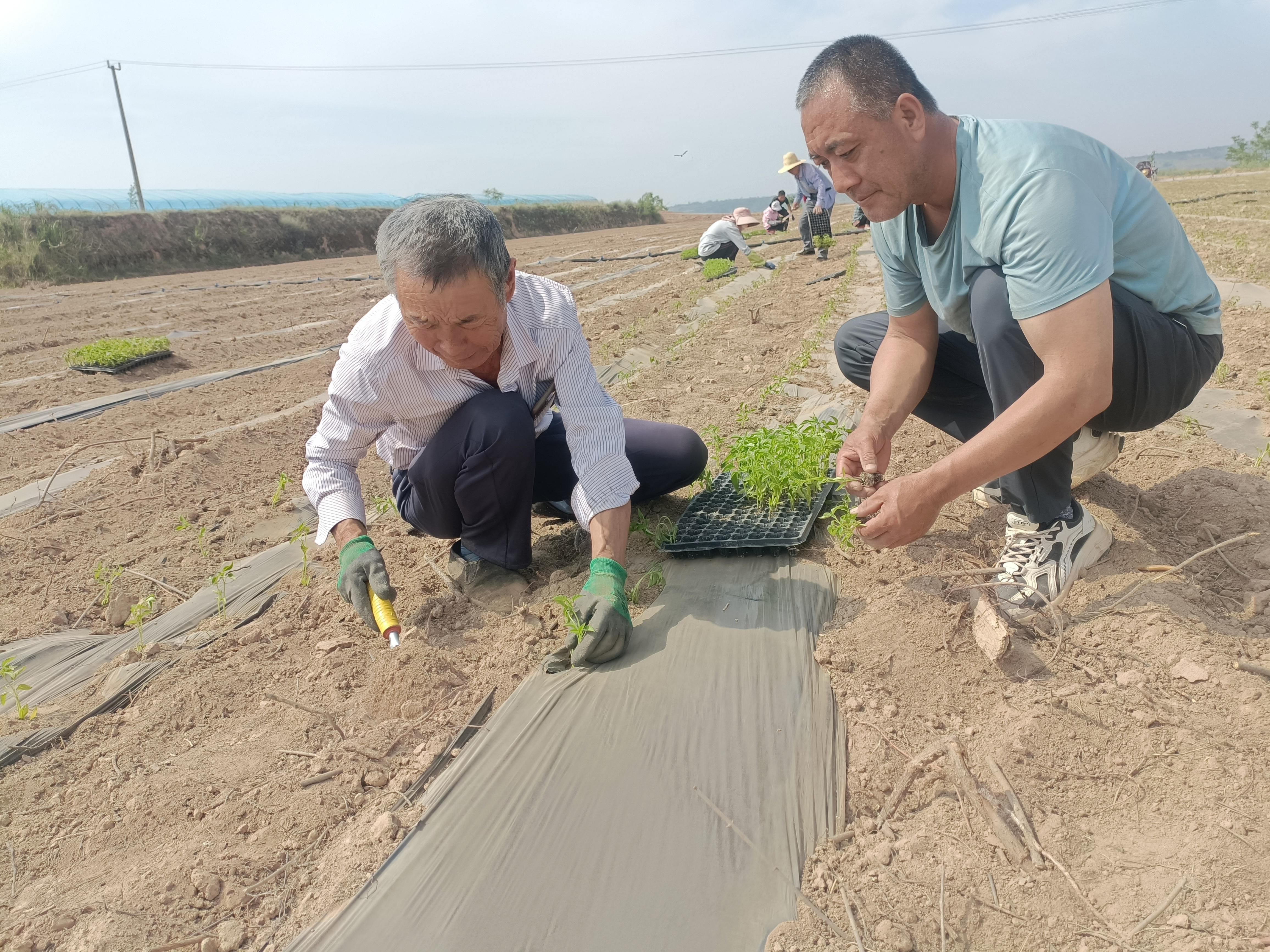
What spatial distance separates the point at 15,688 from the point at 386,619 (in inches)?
40.3

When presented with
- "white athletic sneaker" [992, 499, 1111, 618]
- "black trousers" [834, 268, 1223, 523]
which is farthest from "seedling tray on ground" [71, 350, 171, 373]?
"white athletic sneaker" [992, 499, 1111, 618]

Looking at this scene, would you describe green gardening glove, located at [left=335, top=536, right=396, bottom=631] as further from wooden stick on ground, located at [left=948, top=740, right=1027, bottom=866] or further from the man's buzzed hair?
the man's buzzed hair

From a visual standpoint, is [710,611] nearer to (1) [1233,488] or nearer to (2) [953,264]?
(2) [953,264]

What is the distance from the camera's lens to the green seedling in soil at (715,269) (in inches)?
416

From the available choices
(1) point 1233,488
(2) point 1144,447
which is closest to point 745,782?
(1) point 1233,488

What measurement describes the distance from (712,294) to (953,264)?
726 cm

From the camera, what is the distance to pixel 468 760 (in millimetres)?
1842

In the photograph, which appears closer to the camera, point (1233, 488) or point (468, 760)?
point (468, 760)

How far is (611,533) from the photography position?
228 centimetres

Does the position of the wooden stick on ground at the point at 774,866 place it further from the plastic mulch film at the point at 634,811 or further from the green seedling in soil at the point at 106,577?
the green seedling in soil at the point at 106,577

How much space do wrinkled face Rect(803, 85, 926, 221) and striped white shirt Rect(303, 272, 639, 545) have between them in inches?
32.3

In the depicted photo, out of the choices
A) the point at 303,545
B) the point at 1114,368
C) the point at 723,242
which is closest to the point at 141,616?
the point at 303,545

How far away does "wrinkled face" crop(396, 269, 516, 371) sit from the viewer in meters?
1.97

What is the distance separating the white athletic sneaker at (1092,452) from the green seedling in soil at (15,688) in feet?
9.52
